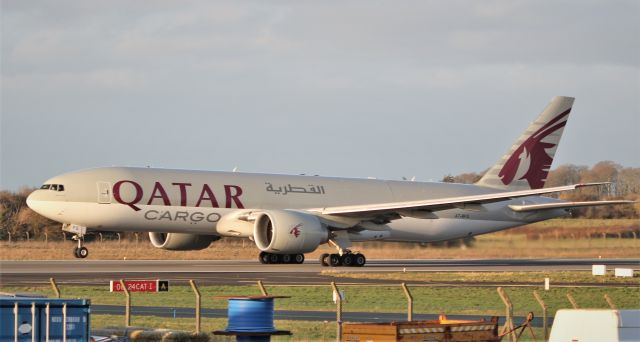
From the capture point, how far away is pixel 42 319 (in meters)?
15.8

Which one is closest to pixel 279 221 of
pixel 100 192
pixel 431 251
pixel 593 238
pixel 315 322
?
pixel 100 192

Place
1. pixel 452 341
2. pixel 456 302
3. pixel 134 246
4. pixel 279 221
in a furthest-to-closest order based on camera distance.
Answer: pixel 134 246 < pixel 279 221 < pixel 456 302 < pixel 452 341

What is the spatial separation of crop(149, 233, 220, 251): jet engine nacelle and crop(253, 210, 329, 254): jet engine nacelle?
4006mm

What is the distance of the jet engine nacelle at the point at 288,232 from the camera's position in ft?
139

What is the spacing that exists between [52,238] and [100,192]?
18979 mm

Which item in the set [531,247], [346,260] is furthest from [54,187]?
[531,247]

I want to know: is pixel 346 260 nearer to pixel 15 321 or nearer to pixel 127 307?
pixel 127 307

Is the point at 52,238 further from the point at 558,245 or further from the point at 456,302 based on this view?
the point at 456,302

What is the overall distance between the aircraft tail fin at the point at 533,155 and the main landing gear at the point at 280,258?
1145cm

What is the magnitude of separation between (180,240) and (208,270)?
4.89m

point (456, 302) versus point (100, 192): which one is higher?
point (100, 192)

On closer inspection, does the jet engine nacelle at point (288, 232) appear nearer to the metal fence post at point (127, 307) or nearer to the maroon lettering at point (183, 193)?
the maroon lettering at point (183, 193)

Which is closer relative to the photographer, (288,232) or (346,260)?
(288,232)

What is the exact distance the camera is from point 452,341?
17391mm
